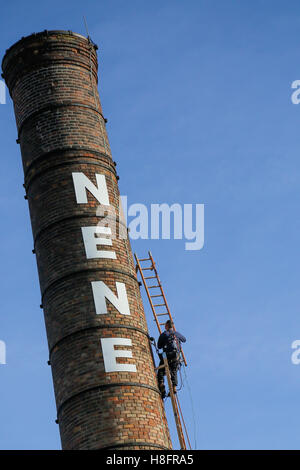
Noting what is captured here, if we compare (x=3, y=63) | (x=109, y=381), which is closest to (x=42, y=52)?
(x=3, y=63)

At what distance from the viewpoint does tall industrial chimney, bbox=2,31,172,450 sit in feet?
41.0

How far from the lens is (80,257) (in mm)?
13547

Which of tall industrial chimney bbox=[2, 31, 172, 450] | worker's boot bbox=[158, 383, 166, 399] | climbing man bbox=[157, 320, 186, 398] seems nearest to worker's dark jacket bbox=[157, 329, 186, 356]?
climbing man bbox=[157, 320, 186, 398]

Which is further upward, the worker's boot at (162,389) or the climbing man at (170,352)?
the climbing man at (170,352)

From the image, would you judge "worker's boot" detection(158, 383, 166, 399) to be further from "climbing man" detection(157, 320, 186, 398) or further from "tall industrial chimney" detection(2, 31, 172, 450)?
"tall industrial chimney" detection(2, 31, 172, 450)

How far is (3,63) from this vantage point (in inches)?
623

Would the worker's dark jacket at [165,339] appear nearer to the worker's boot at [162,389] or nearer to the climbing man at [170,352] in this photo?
the climbing man at [170,352]

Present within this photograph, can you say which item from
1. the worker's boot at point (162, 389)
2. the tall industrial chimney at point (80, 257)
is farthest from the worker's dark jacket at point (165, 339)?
the worker's boot at point (162, 389)

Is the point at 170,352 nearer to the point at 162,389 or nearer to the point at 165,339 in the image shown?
the point at 165,339

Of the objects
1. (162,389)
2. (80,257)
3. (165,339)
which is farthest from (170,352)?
(80,257)

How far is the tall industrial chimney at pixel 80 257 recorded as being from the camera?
1250 cm
